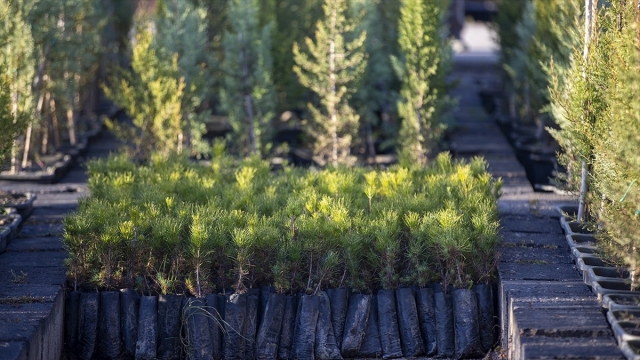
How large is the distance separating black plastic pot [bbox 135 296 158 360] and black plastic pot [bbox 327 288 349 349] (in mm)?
1202

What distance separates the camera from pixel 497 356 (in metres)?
5.99

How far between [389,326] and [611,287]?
4.87ft

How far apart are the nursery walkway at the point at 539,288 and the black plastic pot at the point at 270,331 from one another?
1514mm

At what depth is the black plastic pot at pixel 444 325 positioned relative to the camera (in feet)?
20.1

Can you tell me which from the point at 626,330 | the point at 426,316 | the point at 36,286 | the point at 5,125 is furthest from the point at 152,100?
the point at 626,330

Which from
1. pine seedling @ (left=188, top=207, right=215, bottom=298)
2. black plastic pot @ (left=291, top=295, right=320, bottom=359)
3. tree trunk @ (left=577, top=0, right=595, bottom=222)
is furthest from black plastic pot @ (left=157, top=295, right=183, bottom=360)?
tree trunk @ (left=577, top=0, right=595, bottom=222)

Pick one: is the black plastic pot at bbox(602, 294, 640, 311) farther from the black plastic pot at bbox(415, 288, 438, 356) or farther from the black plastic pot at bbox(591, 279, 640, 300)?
the black plastic pot at bbox(415, 288, 438, 356)

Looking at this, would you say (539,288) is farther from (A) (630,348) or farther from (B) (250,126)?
(B) (250,126)

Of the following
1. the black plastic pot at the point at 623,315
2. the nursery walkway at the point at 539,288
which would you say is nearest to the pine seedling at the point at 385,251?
the nursery walkway at the point at 539,288

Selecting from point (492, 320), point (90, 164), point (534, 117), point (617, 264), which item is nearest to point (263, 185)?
point (90, 164)

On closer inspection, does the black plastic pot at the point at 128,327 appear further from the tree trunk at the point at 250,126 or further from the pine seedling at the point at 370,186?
the tree trunk at the point at 250,126

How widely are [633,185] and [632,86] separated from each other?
0.61 metres

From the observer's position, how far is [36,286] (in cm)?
610

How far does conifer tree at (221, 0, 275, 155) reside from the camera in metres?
10.2
